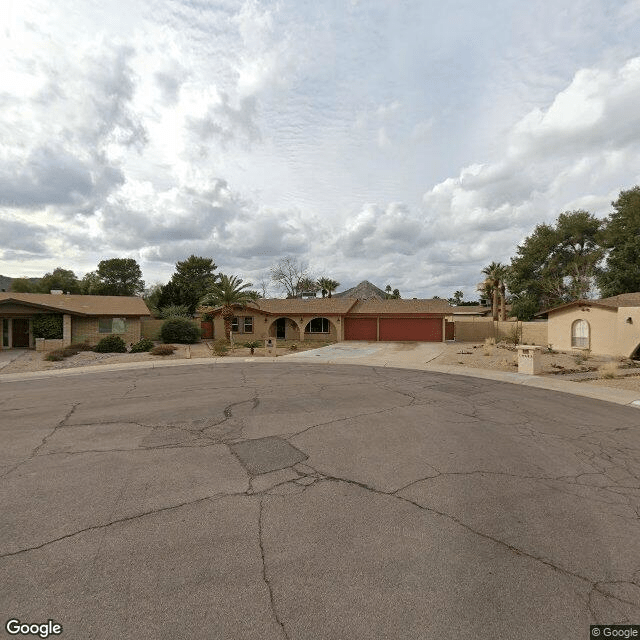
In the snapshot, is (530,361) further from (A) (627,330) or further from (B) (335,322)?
(B) (335,322)

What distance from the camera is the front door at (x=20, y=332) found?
2845 centimetres

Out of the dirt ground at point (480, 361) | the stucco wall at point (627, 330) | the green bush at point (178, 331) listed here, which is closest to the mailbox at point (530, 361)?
the dirt ground at point (480, 361)

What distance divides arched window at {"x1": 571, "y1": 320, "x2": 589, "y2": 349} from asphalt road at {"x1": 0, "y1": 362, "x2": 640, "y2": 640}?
64.5 ft

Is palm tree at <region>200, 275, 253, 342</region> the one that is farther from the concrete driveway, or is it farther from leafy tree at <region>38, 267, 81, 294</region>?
leafy tree at <region>38, 267, 81, 294</region>

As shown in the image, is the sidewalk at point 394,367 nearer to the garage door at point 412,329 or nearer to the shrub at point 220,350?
the shrub at point 220,350

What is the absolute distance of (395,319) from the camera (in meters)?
37.4

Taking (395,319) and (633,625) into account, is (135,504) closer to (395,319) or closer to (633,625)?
(633,625)

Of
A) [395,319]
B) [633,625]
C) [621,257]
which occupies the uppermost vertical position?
[621,257]

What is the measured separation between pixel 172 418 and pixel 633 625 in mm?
9424

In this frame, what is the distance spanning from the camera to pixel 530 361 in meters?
18.4

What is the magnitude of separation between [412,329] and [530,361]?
18.9 metres

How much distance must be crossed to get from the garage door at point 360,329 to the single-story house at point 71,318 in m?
18.9

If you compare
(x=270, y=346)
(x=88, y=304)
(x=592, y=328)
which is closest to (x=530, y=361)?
(x=592, y=328)

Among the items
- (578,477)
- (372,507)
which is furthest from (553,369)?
(372,507)
